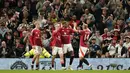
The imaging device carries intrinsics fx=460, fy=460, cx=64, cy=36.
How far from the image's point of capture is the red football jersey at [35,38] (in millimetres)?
15702

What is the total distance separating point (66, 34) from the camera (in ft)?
52.3

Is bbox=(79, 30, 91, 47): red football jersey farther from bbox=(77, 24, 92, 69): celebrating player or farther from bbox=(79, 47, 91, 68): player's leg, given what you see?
bbox=(79, 47, 91, 68): player's leg

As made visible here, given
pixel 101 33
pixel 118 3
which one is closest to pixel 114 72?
pixel 101 33

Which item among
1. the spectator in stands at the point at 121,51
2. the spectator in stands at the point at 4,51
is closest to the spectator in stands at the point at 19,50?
the spectator in stands at the point at 4,51

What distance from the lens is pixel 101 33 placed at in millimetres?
17094

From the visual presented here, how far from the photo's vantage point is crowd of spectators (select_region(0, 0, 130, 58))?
16.2 meters

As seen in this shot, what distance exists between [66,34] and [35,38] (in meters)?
1.08

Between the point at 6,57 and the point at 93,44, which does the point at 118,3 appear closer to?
the point at 93,44

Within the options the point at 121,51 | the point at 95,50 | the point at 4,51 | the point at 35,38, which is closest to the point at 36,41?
the point at 35,38

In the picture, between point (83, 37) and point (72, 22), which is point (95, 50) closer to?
point (83, 37)

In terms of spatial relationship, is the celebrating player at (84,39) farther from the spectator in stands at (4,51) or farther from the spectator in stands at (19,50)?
the spectator in stands at (4,51)

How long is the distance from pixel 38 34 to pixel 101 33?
261 centimetres

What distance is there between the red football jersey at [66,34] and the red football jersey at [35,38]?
77 centimetres

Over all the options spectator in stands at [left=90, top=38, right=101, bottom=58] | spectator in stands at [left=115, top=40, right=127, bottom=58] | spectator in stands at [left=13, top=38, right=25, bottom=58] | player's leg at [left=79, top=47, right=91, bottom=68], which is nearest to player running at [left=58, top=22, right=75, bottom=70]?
Result: player's leg at [left=79, top=47, right=91, bottom=68]
